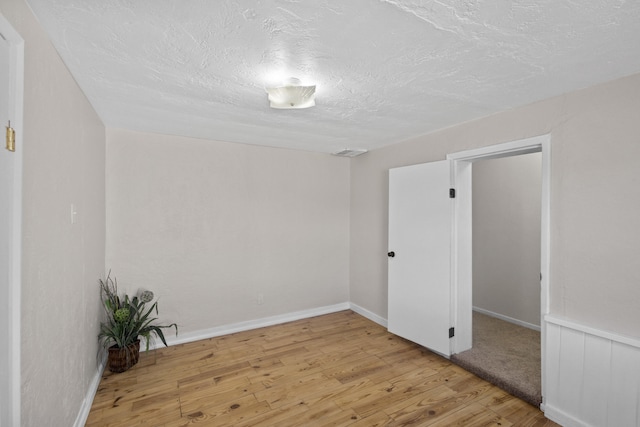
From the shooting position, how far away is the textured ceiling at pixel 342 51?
1.20 meters

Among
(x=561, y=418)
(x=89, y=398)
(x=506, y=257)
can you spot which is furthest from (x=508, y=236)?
(x=89, y=398)

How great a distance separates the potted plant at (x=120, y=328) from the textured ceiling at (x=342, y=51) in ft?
5.38

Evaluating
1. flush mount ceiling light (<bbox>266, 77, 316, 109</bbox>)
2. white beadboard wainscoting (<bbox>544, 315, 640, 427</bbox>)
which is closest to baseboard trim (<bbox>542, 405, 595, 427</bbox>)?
white beadboard wainscoting (<bbox>544, 315, 640, 427</bbox>)

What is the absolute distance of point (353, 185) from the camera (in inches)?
167

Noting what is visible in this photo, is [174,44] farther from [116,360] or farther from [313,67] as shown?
[116,360]

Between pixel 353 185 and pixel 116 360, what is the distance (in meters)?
3.28

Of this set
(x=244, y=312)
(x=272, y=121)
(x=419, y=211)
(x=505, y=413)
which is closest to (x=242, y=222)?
(x=244, y=312)

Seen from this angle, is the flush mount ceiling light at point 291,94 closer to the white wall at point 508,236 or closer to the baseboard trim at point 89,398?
the baseboard trim at point 89,398

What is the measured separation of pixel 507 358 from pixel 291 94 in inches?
117

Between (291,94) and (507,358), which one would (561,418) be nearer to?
(507,358)

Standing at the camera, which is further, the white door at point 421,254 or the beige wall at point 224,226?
the beige wall at point 224,226

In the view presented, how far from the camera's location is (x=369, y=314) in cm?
392

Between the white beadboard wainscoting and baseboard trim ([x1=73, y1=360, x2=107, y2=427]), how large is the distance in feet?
10.3

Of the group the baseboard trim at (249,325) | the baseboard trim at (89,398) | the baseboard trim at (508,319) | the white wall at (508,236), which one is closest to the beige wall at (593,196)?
the white wall at (508,236)
